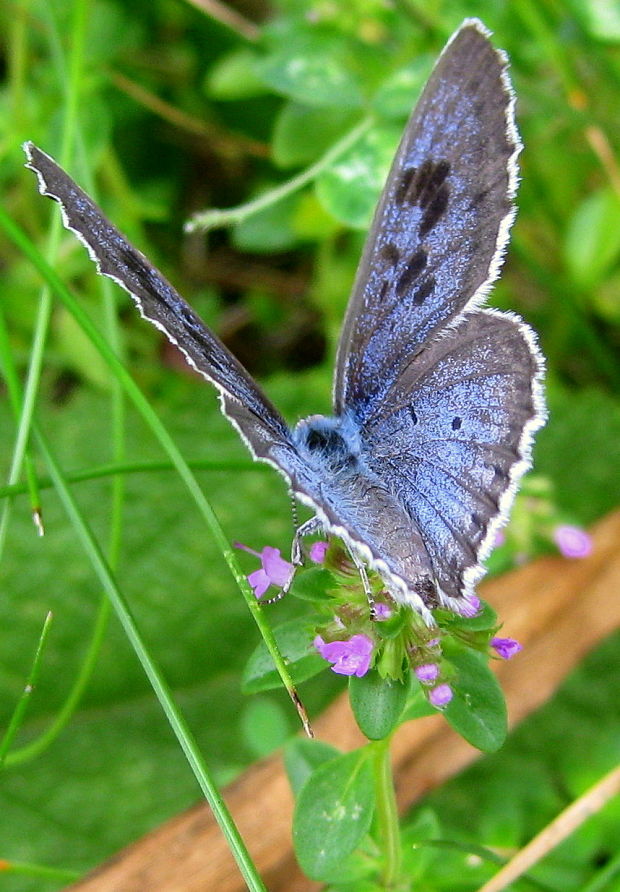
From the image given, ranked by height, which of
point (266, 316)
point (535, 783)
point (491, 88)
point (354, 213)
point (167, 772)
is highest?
point (266, 316)

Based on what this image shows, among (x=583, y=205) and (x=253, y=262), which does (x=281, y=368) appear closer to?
(x=253, y=262)

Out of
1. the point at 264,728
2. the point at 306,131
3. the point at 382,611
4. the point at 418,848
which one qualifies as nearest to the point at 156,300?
the point at 382,611

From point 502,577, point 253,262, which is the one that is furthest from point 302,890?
point 253,262

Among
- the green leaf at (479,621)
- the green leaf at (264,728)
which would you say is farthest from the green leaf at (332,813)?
the green leaf at (264,728)

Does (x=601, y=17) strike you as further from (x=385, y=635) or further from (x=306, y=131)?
(x=385, y=635)

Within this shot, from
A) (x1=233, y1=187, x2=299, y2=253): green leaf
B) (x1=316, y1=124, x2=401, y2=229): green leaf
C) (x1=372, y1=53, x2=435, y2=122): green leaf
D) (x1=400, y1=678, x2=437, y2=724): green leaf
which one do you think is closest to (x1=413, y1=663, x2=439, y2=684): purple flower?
(x1=400, y1=678, x2=437, y2=724): green leaf

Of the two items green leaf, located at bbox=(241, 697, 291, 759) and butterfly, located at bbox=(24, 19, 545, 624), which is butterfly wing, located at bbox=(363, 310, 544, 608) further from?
green leaf, located at bbox=(241, 697, 291, 759)

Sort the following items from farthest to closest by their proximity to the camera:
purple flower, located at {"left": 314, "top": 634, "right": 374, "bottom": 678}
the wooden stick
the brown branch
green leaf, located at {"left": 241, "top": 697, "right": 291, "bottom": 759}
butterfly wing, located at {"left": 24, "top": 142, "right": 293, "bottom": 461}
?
1. green leaf, located at {"left": 241, "top": 697, "right": 291, "bottom": 759}
2. the brown branch
3. the wooden stick
4. purple flower, located at {"left": 314, "top": 634, "right": 374, "bottom": 678}
5. butterfly wing, located at {"left": 24, "top": 142, "right": 293, "bottom": 461}
